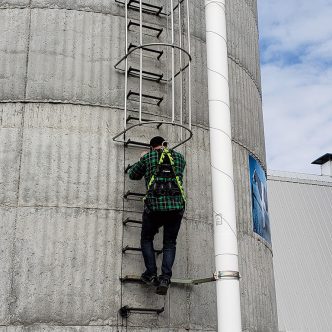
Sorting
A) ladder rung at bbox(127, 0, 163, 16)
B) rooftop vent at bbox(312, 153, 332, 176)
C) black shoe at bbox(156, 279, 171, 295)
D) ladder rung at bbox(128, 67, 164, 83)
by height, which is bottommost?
black shoe at bbox(156, 279, 171, 295)

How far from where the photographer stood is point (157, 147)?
789cm

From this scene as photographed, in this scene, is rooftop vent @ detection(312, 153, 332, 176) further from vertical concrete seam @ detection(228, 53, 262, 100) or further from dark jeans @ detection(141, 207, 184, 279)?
dark jeans @ detection(141, 207, 184, 279)

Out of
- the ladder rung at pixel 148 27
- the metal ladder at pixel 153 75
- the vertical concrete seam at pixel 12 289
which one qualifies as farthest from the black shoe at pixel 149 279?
Result: the ladder rung at pixel 148 27

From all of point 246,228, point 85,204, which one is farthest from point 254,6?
point 85,204

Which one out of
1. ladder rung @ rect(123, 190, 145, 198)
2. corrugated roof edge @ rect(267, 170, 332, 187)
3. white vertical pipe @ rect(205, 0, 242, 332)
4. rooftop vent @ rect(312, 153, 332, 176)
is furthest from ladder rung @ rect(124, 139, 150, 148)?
rooftop vent @ rect(312, 153, 332, 176)

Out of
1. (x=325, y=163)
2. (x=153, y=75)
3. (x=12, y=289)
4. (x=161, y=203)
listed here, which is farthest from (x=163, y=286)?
(x=325, y=163)

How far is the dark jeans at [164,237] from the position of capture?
25.2ft

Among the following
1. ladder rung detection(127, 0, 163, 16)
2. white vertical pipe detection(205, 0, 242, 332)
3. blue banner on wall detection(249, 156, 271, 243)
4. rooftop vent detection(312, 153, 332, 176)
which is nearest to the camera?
white vertical pipe detection(205, 0, 242, 332)

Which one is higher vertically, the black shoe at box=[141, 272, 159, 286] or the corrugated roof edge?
the corrugated roof edge

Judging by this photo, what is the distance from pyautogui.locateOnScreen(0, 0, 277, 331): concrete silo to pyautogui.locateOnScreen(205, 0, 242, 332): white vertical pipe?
1.31 metres

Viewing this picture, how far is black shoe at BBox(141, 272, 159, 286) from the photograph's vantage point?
7637 mm

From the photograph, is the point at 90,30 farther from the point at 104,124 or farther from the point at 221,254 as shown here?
the point at 221,254

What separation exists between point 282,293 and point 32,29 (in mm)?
15676

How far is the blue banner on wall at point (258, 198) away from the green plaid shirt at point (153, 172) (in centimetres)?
267
